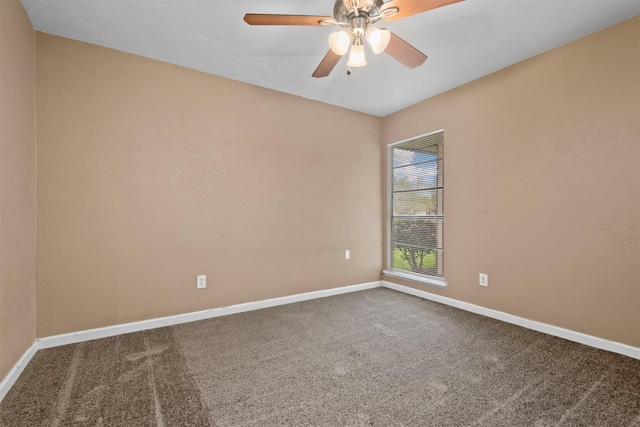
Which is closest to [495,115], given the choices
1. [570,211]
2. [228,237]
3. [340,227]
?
[570,211]

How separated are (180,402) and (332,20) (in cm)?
222

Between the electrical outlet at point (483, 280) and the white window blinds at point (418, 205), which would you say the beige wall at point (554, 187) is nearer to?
the electrical outlet at point (483, 280)

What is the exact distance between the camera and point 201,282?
9.34ft

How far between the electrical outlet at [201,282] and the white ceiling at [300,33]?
2032 mm

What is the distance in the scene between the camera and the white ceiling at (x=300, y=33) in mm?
1983

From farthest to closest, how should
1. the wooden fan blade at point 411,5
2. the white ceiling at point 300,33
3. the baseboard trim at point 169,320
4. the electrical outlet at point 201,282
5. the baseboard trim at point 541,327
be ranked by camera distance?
the electrical outlet at point 201,282, the baseboard trim at point 169,320, the baseboard trim at point 541,327, the white ceiling at point 300,33, the wooden fan blade at point 411,5

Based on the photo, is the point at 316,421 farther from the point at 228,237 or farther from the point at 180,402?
the point at 228,237

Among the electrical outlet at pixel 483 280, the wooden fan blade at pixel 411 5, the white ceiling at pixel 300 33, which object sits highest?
the white ceiling at pixel 300 33

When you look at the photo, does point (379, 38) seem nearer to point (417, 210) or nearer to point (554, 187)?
point (554, 187)

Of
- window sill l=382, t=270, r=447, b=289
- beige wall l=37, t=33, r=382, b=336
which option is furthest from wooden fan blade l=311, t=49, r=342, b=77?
window sill l=382, t=270, r=447, b=289

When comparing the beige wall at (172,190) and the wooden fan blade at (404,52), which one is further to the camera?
the beige wall at (172,190)

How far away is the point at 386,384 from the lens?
175 cm

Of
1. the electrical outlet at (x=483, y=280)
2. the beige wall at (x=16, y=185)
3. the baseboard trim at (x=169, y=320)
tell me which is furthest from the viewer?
the electrical outlet at (x=483, y=280)

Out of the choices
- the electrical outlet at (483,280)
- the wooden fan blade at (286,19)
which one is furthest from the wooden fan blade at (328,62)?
the electrical outlet at (483,280)
